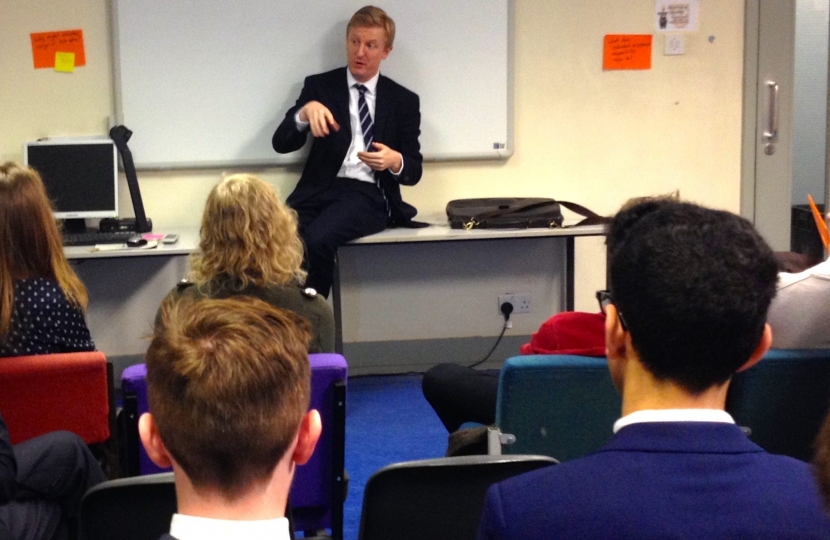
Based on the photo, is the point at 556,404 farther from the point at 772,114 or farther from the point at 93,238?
the point at 772,114

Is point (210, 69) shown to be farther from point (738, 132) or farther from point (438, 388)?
point (738, 132)

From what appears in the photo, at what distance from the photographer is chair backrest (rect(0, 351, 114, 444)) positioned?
5.97 feet

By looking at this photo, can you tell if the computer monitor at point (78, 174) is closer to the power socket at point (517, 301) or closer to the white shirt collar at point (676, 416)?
the power socket at point (517, 301)

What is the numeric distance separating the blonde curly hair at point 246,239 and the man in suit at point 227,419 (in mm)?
1380

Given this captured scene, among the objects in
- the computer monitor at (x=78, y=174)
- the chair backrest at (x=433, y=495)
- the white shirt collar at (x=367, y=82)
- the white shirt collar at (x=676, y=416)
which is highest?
the white shirt collar at (x=367, y=82)

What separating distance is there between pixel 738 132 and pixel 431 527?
3500 mm

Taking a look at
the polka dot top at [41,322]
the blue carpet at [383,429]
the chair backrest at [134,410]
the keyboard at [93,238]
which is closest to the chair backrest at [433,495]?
the chair backrest at [134,410]

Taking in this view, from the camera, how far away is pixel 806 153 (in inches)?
177

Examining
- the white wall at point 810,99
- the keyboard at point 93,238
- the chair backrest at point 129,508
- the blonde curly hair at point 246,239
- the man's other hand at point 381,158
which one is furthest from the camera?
the white wall at point 810,99

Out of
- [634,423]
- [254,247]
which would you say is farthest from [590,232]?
[634,423]

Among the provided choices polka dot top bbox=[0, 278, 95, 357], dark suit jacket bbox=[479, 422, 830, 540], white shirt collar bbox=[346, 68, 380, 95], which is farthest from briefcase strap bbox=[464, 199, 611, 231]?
dark suit jacket bbox=[479, 422, 830, 540]

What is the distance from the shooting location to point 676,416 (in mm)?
912

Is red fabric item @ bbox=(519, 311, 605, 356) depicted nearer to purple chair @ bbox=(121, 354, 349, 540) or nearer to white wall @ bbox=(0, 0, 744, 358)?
purple chair @ bbox=(121, 354, 349, 540)

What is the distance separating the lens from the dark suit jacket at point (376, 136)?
3912 mm
